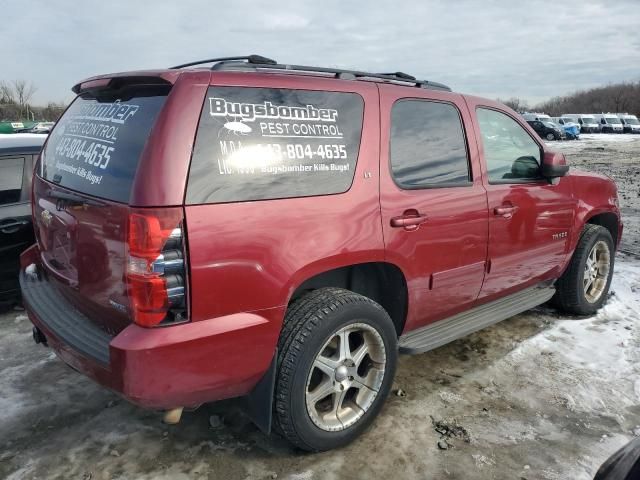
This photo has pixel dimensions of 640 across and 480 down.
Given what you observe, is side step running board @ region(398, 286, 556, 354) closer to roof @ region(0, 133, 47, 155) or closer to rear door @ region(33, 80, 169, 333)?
rear door @ region(33, 80, 169, 333)

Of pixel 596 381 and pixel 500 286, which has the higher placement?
pixel 500 286

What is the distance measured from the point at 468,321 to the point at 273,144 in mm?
1936

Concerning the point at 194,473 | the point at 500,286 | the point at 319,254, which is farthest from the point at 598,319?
the point at 194,473

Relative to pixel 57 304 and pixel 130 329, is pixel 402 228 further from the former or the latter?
pixel 57 304

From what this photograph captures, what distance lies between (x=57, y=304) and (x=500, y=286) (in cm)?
290

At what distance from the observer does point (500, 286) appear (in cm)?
383

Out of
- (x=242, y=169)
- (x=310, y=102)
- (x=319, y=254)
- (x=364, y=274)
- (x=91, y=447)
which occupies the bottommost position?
(x=91, y=447)

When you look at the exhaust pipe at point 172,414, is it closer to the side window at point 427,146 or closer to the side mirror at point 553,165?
the side window at point 427,146

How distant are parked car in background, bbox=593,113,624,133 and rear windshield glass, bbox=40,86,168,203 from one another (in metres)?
53.0

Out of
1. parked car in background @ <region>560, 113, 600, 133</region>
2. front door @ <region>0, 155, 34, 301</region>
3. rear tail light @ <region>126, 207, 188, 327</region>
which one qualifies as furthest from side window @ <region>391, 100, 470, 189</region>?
parked car in background @ <region>560, 113, 600, 133</region>

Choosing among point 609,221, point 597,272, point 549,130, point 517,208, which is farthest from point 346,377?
point 549,130

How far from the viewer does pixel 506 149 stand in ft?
12.6

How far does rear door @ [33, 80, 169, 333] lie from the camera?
2.26m

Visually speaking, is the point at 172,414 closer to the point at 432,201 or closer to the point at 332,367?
the point at 332,367
